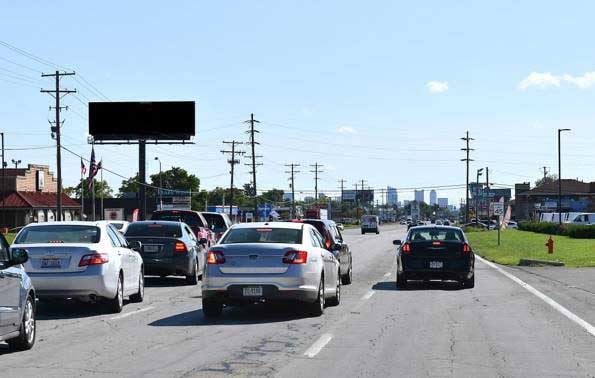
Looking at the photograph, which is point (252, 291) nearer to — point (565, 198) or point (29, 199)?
point (29, 199)

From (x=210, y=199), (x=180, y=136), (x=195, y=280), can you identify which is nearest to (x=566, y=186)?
(x=210, y=199)

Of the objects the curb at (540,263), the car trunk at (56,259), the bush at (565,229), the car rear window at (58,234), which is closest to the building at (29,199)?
the bush at (565,229)

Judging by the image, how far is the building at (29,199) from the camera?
279 feet

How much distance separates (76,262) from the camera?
49.9ft

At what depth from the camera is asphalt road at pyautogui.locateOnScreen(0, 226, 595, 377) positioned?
396 inches

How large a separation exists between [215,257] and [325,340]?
10.6ft

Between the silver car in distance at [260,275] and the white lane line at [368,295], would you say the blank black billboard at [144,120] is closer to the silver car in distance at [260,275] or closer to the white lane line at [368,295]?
the white lane line at [368,295]

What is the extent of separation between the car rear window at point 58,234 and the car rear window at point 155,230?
22.3ft

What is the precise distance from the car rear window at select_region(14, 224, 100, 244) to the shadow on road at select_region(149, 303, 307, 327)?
217 cm

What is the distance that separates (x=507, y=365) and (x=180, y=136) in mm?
64816

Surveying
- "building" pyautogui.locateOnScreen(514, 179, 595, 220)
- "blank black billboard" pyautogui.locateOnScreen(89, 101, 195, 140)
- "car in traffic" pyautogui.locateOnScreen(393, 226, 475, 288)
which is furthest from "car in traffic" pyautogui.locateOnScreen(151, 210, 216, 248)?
"building" pyautogui.locateOnScreen(514, 179, 595, 220)

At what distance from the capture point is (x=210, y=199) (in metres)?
183

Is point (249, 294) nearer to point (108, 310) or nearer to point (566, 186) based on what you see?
point (108, 310)

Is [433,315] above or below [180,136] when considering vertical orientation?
below
